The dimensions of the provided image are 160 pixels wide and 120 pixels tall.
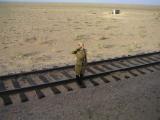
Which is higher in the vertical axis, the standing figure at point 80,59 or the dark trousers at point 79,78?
the standing figure at point 80,59

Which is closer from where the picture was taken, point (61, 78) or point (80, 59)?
point (80, 59)

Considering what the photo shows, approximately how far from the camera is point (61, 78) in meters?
12.3

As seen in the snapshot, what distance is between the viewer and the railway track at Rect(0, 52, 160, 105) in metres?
10.4

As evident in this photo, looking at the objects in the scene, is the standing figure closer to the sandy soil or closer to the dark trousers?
the dark trousers

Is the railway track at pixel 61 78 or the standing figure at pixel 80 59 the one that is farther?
the standing figure at pixel 80 59

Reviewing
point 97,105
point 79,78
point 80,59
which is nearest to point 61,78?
point 79,78

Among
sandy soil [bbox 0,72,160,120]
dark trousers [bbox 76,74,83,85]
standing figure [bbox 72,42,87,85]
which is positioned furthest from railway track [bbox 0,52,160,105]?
sandy soil [bbox 0,72,160,120]

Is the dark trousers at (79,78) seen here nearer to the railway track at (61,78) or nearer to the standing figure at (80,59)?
the standing figure at (80,59)

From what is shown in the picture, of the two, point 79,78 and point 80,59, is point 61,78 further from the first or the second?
point 80,59

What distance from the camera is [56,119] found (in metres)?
8.58

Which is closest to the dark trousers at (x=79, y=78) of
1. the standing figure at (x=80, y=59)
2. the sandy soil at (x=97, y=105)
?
the standing figure at (x=80, y=59)

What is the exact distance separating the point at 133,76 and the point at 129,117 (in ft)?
14.2

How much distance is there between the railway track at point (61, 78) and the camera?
10.4 meters

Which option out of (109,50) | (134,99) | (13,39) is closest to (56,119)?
(134,99)
